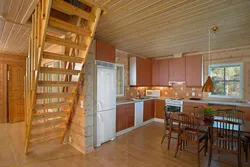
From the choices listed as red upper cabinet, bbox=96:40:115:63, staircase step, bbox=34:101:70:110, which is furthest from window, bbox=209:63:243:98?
staircase step, bbox=34:101:70:110

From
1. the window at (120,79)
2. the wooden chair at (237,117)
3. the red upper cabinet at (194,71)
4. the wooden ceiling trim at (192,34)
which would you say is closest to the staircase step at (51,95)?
the window at (120,79)

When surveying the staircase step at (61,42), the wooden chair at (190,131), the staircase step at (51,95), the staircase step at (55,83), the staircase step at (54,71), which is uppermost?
the staircase step at (61,42)

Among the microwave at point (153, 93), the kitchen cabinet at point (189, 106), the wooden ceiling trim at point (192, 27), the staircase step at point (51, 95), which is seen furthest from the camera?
the microwave at point (153, 93)

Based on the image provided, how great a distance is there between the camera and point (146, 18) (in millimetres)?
2414

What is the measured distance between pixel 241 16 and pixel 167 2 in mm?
1380

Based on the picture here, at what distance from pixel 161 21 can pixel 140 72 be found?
107 inches

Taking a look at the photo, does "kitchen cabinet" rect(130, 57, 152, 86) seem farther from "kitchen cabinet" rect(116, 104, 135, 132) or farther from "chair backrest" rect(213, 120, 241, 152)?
"chair backrest" rect(213, 120, 241, 152)

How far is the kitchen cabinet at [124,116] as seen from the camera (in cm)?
387

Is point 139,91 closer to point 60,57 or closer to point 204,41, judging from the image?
point 204,41

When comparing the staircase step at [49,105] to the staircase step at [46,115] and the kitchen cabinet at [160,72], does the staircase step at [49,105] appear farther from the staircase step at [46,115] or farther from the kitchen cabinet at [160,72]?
the kitchen cabinet at [160,72]

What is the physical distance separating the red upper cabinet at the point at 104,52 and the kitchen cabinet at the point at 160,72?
101 inches

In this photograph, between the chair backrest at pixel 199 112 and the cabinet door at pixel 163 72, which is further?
the cabinet door at pixel 163 72

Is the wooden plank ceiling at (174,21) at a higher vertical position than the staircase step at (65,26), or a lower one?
higher

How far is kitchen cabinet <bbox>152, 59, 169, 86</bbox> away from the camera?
17.4ft
